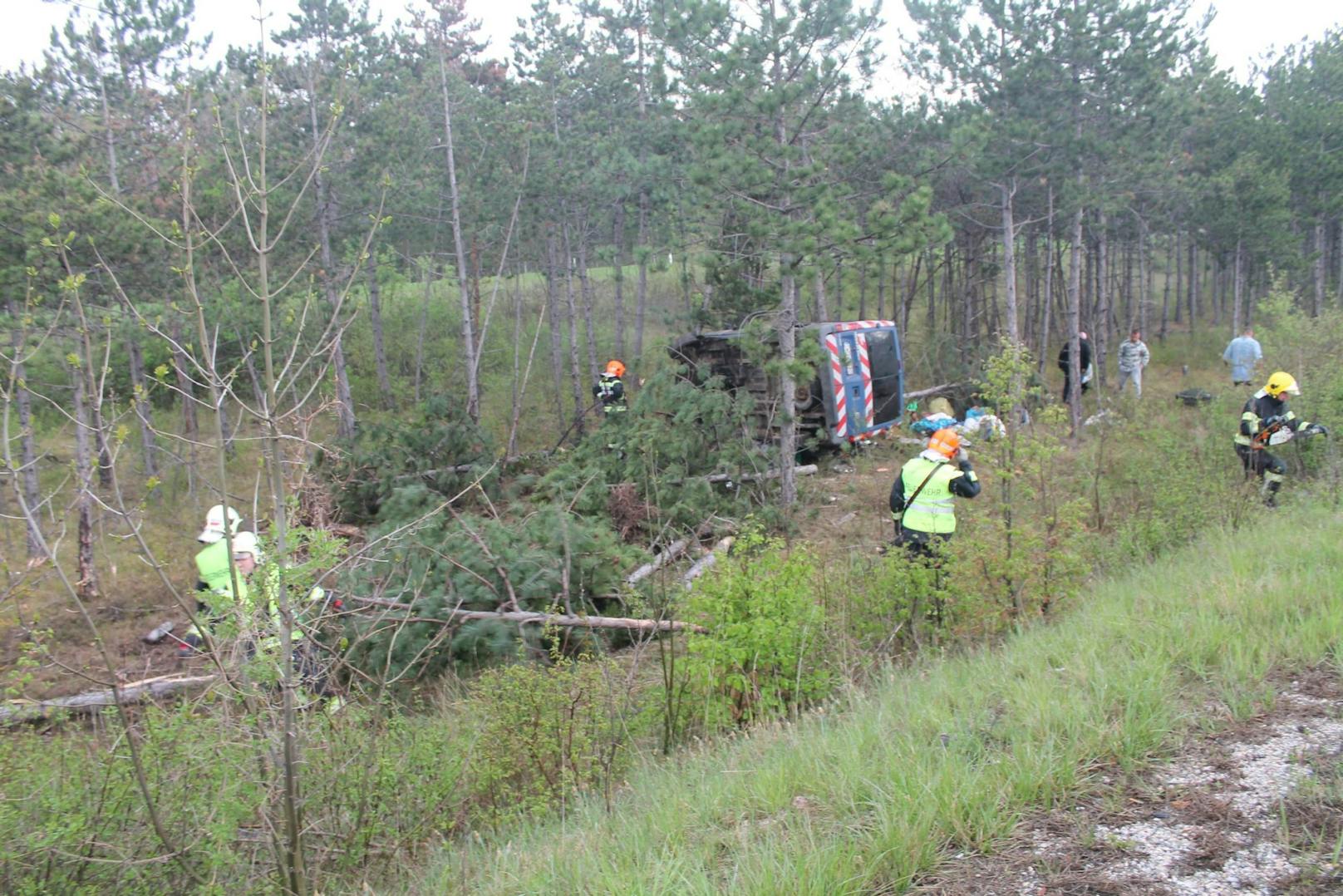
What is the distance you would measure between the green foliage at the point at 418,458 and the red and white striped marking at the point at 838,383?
206 inches

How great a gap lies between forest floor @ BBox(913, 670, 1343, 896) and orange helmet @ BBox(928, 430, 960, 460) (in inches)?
144

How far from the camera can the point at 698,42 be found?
10.9 meters

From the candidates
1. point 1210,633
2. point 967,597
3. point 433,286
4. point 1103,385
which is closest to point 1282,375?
point 967,597

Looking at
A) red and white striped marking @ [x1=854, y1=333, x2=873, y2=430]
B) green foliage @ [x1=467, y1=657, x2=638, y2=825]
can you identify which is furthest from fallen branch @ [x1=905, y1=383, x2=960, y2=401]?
green foliage @ [x1=467, y1=657, x2=638, y2=825]

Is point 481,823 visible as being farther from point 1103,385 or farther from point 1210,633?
point 1103,385

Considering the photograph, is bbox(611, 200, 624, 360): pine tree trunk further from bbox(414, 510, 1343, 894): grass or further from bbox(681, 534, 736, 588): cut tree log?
bbox(414, 510, 1343, 894): grass

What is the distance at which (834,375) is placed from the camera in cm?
1412

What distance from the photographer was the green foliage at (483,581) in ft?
24.4

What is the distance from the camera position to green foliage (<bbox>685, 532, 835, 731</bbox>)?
5.48m

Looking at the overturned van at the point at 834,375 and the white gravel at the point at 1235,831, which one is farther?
the overturned van at the point at 834,375

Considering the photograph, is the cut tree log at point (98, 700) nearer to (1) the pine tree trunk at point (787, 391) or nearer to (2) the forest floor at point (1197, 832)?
(2) the forest floor at point (1197, 832)

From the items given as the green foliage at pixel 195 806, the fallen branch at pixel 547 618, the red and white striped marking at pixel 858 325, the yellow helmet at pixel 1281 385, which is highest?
the red and white striped marking at pixel 858 325

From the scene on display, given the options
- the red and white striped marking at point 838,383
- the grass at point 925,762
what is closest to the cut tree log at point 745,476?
the red and white striped marking at point 838,383

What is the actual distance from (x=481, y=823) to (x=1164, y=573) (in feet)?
15.1
